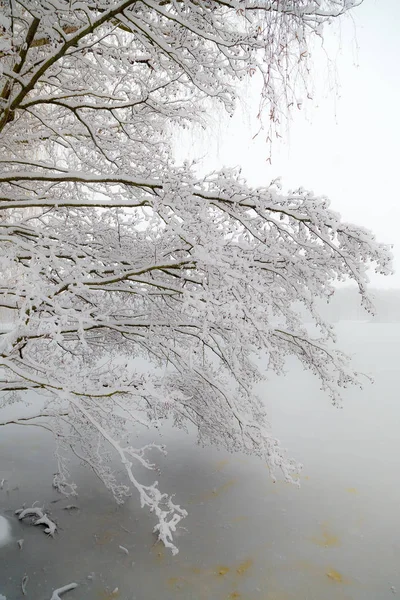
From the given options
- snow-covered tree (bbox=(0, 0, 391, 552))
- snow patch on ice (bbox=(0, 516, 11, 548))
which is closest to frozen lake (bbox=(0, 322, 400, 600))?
snow patch on ice (bbox=(0, 516, 11, 548))

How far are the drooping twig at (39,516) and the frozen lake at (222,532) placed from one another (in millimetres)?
116

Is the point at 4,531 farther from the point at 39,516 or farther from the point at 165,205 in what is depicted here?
the point at 165,205

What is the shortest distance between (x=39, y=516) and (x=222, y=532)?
2695 mm

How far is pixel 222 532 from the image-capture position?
5.64m

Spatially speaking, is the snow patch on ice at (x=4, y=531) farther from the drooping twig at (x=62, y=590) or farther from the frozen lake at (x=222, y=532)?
the drooping twig at (x=62, y=590)

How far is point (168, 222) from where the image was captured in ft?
8.83

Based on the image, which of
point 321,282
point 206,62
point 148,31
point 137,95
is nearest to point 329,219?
point 321,282

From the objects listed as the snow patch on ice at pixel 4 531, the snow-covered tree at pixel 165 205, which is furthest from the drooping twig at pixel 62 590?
the snow-covered tree at pixel 165 205

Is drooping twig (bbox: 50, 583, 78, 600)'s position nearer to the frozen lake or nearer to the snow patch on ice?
the frozen lake

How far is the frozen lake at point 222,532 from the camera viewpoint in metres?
4.55

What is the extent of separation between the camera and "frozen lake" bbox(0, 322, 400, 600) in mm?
4551

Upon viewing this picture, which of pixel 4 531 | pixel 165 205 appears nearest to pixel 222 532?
pixel 4 531

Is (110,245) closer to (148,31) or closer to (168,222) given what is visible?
(168,222)

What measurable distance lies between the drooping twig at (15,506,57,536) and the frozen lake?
0.38 feet
